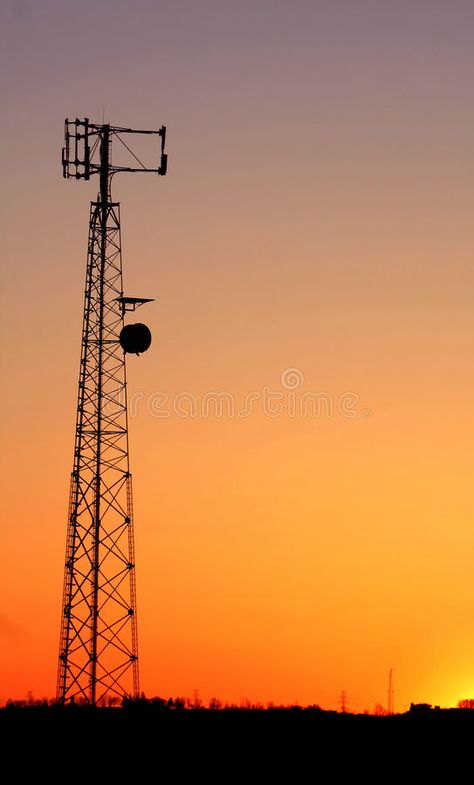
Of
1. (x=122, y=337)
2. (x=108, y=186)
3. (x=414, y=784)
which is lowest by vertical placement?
(x=414, y=784)

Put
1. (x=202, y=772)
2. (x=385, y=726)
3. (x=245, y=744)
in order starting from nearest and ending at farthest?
(x=202, y=772), (x=245, y=744), (x=385, y=726)

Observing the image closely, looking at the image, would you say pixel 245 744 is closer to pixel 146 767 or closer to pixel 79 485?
pixel 146 767

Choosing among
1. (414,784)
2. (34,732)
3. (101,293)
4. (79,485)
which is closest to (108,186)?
(101,293)

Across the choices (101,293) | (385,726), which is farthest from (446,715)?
(101,293)

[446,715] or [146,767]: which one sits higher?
[446,715]

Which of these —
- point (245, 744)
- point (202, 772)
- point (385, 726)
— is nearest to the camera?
point (202, 772)

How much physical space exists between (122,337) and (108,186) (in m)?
6.77

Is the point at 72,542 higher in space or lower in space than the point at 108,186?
lower

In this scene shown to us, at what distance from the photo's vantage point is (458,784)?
67.7m

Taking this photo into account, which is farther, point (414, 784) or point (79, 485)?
point (79, 485)

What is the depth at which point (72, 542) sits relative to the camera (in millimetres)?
78812

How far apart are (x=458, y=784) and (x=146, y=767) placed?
37.8 ft

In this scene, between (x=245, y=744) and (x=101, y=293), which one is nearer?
(x=245, y=744)

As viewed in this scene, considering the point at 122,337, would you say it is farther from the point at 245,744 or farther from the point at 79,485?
the point at 245,744
